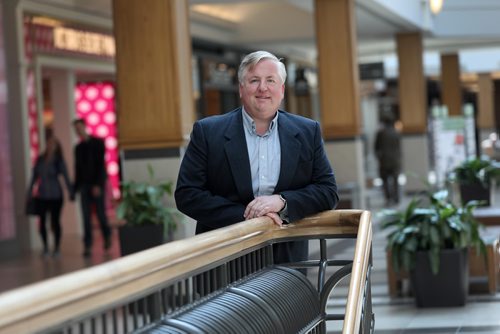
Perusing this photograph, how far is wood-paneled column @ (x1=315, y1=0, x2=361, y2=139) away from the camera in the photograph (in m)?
16.2

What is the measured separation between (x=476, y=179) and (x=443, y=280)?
23.3ft

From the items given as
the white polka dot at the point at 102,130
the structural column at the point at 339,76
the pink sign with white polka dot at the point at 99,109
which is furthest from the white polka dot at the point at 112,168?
the structural column at the point at 339,76

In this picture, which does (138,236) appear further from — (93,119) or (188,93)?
(93,119)

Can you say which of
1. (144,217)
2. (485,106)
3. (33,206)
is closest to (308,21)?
(33,206)

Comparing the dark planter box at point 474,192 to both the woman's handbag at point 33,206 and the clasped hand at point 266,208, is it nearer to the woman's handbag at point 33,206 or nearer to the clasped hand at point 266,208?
the woman's handbag at point 33,206

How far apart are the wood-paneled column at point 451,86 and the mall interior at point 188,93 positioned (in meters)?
0.04

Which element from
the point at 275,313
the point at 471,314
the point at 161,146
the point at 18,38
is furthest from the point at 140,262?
the point at 18,38

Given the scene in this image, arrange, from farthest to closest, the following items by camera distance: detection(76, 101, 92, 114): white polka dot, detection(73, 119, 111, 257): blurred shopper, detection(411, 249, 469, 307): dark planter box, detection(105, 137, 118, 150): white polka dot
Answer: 1. detection(105, 137, 118, 150): white polka dot
2. detection(76, 101, 92, 114): white polka dot
3. detection(73, 119, 111, 257): blurred shopper
4. detection(411, 249, 469, 307): dark planter box

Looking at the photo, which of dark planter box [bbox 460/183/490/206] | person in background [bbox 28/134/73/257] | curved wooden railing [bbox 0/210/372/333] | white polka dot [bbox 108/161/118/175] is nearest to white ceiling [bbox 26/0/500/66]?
person in background [bbox 28/134/73/257]

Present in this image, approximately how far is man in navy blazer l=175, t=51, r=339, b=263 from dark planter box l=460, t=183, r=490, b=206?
A: 11.1m

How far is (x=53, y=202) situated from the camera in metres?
13.8

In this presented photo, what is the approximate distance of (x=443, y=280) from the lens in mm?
7922

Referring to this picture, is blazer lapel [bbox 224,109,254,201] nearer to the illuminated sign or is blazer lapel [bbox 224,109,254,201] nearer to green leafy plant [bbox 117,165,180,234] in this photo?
green leafy plant [bbox 117,165,180,234]

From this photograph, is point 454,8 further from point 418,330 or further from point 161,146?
point 418,330
